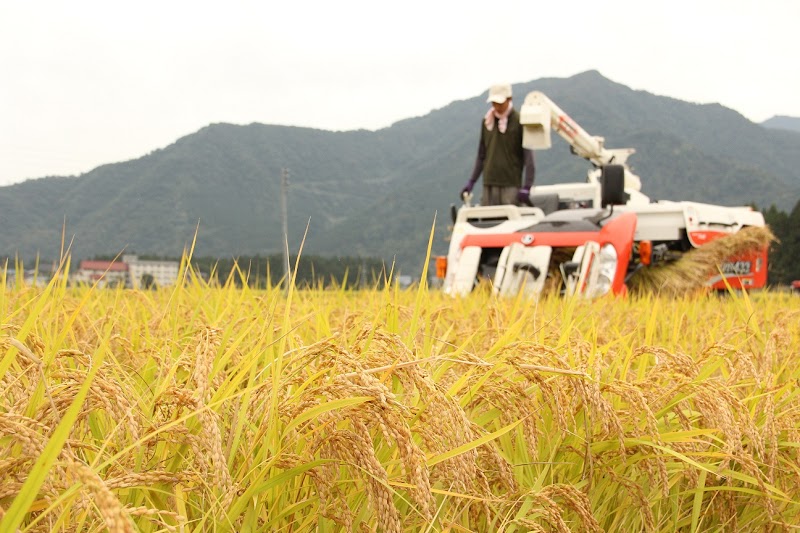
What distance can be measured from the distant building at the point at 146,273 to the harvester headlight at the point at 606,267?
14.1 ft

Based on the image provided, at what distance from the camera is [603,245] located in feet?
22.6

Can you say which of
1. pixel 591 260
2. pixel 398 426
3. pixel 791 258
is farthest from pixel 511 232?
pixel 791 258

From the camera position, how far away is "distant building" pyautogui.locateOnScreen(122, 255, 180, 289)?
12.0 feet

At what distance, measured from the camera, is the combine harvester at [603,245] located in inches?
269

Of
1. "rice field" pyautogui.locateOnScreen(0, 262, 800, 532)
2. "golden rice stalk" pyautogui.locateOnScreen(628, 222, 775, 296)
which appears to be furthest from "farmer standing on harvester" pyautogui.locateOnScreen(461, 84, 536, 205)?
"rice field" pyautogui.locateOnScreen(0, 262, 800, 532)

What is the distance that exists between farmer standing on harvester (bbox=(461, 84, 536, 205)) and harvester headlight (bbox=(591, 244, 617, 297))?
158 cm

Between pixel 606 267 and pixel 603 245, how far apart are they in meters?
0.25

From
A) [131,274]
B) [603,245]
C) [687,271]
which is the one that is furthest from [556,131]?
[131,274]

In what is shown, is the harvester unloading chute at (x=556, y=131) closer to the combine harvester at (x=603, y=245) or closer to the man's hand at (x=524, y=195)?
the combine harvester at (x=603, y=245)

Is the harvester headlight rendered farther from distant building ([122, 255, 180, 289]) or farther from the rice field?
the rice field

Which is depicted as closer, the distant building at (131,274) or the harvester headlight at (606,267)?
the distant building at (131,274)

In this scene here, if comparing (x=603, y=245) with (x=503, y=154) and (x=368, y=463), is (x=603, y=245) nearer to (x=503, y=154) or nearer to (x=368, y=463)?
(x=503, y=154)

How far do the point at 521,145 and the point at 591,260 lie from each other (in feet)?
7.70

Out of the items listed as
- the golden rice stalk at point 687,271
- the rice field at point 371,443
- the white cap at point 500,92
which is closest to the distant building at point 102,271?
the rice field at point 371,443
